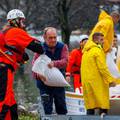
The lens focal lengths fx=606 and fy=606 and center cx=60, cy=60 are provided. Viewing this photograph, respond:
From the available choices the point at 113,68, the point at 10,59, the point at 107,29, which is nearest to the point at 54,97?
the point at 113,68

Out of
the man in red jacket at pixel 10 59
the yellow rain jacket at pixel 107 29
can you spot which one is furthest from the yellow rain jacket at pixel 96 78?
the yellow rain jacket at pixel 107 29

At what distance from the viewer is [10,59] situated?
26.3 feet

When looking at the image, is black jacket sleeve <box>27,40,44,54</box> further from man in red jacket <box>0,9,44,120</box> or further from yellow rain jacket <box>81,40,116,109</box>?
yellow rain jacket <box>81,40,116,109</box>

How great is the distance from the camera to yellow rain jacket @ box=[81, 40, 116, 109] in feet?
29.3

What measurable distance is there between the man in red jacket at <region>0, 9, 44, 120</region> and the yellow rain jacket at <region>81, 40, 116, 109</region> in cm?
119

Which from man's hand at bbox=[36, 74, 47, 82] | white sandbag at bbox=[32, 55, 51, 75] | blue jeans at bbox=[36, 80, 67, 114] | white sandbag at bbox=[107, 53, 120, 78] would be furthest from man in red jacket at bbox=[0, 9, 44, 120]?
white sandbag at bbox=[107, 53, 120, 78]

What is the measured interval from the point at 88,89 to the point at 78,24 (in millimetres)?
41890

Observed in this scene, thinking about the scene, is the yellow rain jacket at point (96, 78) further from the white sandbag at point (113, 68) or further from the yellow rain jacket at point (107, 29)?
the yellow rain jacket at point (107, 29)

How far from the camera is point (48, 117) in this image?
8148 millimetres

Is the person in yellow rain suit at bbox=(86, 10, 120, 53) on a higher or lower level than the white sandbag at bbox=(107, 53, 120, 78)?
higher

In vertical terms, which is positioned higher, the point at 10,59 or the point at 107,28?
the point at 107,28

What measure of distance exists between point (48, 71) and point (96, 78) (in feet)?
2.58

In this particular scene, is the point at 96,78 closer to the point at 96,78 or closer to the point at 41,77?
the point at 96,78

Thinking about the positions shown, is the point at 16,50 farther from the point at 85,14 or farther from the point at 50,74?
the point at 85,14
